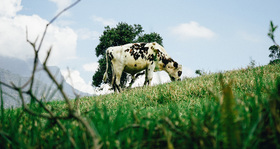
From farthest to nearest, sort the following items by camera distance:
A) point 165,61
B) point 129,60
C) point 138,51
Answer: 1. point 165,61
2. point 138,51
3. point 129,60

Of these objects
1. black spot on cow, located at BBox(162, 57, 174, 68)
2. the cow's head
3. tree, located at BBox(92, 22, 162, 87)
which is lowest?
the cow's head

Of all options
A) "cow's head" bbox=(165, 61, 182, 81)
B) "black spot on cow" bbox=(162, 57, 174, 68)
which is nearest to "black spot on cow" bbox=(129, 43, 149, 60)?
"black spot on cow" bbox=(162, 57, 174, 68)

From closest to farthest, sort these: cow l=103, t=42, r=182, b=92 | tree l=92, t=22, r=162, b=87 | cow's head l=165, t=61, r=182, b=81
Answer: cow l=103, t=42, r=182, b=92 < cow's head l=165, t=61, r=182, b=81 < tree l=92, t=22, r=162, b=87

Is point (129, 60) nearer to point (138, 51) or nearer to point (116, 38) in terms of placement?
point (138, 51)

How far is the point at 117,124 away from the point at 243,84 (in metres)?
4.91

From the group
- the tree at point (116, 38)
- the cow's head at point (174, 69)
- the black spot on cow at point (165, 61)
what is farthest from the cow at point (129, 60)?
the tree at point (116, 38)

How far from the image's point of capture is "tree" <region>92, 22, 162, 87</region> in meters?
26.7

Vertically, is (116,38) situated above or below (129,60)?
above

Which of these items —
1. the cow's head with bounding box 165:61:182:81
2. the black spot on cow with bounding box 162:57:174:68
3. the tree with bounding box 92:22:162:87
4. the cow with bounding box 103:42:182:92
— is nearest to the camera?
the cow with bounding box 103:42:182:92

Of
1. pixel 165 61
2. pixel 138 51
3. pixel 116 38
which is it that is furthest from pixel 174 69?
pixel 116 38

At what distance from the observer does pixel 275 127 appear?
4.50ft

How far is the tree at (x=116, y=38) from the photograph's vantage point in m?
26.7

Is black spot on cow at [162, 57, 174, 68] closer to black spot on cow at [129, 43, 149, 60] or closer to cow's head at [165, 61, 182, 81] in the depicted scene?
cow's head at [165, 61, 182, 81]

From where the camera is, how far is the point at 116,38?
2680 cm
